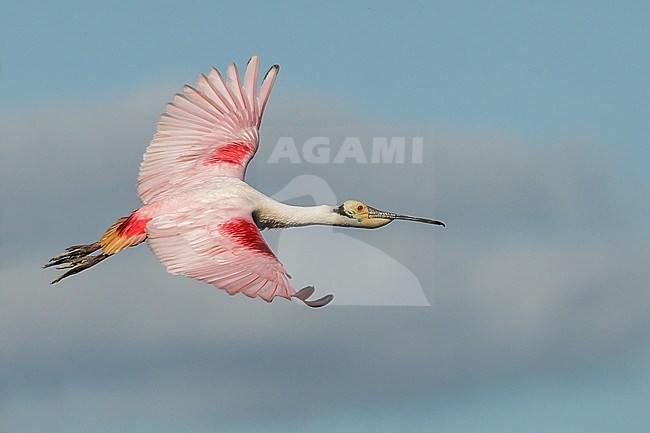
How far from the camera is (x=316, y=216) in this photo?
27812 millimetres

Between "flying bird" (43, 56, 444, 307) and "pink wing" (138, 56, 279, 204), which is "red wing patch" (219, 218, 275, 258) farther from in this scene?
"pink wing" (138, 56, 279, 204)

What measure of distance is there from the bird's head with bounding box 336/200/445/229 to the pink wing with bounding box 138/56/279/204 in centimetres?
171

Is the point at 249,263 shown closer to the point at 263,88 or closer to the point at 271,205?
the point at 271,205

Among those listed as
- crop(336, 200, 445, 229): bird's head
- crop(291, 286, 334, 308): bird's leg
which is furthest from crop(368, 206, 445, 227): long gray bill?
crop(291, 286, 334, 308): bird's leg

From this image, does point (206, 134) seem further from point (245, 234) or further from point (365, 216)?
point (245, 234)

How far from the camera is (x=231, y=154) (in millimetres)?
27719

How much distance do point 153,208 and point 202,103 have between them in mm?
3062

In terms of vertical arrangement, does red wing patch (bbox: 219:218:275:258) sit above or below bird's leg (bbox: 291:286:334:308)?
above

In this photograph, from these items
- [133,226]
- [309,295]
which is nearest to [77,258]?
[133,226]

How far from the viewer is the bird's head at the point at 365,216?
92.4 feet

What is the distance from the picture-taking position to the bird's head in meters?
28.2

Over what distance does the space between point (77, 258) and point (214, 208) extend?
2080mm

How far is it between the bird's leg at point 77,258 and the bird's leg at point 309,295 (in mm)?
4094

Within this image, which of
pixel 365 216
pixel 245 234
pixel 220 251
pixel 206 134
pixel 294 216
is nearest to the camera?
pixel 220 251
